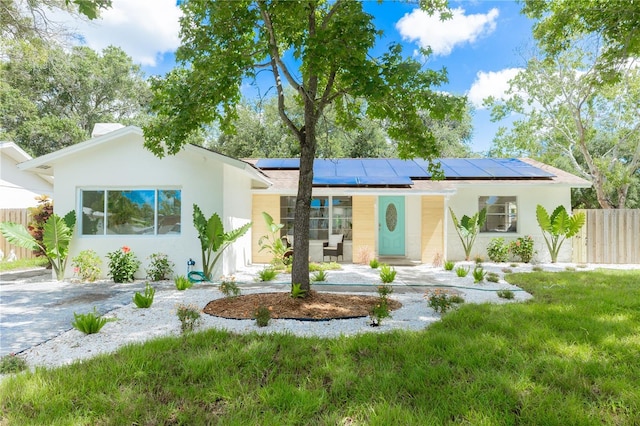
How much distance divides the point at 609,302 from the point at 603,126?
67.0ft

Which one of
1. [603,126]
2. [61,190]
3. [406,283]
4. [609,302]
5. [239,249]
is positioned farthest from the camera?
[603,126]

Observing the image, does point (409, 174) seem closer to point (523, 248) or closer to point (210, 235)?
point (523, 248)

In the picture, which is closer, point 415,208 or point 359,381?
point 359,381

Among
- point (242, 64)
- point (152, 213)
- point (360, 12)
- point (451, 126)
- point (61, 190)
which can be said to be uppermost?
point (451, 126)

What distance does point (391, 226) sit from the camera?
1424 centimetres

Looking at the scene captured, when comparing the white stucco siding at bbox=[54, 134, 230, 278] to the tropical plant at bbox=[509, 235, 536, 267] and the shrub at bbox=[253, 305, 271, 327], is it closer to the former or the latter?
the shrub at bbox=[253, 305, 271, 327]

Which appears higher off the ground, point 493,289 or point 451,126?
point 451,126

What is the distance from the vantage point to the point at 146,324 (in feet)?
18.6

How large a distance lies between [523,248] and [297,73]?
1075 cm

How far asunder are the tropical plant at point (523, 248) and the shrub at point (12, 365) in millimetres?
14123

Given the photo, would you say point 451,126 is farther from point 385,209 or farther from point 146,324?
point 146,324

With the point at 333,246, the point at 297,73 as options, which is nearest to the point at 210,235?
the point at 297,73

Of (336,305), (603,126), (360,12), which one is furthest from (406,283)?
(603,126)

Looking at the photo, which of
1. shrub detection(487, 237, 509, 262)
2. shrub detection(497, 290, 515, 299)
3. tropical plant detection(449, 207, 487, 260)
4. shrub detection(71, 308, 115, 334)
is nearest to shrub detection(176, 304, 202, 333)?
shrub detection(71, 308, 115, 334)
